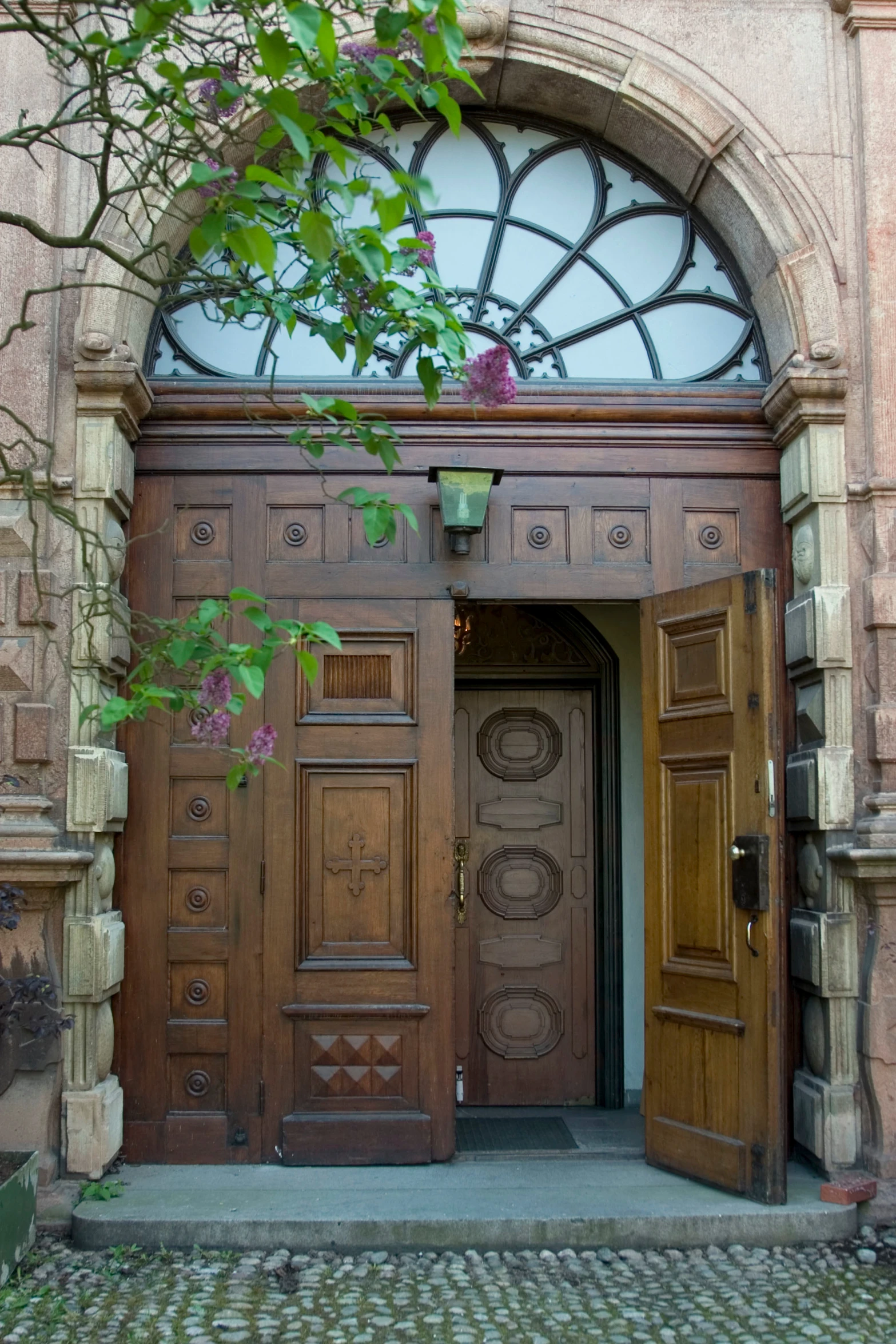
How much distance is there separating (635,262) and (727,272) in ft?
1.37

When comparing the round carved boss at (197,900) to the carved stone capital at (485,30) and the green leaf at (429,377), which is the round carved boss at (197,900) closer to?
the green leaf at (429,377)

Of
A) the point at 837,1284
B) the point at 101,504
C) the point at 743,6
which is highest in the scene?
the point at 743,6

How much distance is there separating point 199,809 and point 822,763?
100 inches

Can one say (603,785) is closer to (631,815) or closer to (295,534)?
(631,815)

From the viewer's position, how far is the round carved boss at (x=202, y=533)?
17.5 feet

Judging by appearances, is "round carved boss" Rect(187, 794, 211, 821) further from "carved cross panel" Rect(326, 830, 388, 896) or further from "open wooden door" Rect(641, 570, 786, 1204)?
"open wooden door" Rect(641, 570, 786, 1204)

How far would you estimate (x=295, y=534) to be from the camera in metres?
5.32

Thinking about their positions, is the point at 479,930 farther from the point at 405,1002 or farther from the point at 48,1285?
the point at 48,1285

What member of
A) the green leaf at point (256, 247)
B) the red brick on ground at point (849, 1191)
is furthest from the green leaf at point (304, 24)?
the red brick on ground at point (849, 1191)

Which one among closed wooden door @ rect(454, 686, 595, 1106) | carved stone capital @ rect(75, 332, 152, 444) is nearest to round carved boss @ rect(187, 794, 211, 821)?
carved stone capital @ rect(75, 332, 152, 444)

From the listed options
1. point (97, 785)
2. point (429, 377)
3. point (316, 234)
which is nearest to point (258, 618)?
point (429, 377)

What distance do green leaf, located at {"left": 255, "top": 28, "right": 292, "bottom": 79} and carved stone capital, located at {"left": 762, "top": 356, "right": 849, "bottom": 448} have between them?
306 centimetres

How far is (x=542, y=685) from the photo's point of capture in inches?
275

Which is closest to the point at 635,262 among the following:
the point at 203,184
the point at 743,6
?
the point at 743,6
